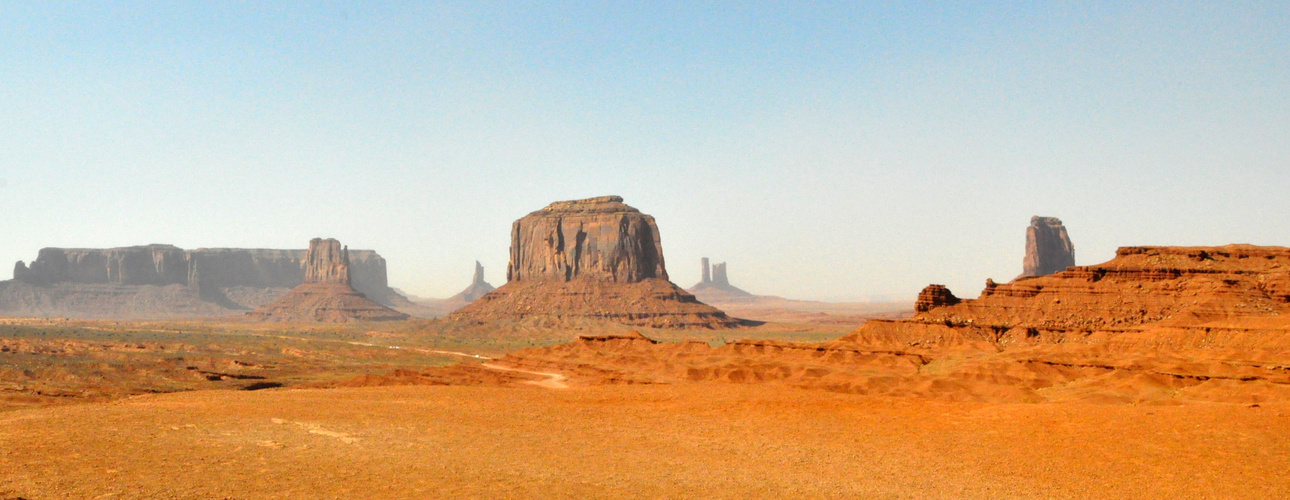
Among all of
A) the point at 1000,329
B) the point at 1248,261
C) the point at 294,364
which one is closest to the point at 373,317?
the point at 294,364

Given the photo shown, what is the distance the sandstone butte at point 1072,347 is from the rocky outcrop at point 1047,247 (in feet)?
375

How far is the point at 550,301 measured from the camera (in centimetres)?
15312

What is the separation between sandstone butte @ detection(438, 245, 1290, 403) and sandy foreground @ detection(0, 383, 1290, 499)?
8439 mm

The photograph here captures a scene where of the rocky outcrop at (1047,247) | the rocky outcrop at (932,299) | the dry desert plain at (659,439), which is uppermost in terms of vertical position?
the rocky outcrop at (1047,247)

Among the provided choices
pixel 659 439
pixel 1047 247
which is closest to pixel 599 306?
pixel 1047 247

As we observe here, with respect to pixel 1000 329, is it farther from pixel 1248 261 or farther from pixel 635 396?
pixel 635 396

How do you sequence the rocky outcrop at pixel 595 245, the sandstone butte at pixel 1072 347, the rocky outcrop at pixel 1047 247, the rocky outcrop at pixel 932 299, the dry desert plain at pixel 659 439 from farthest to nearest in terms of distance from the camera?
the rocky outcrop at pixel 1047 247, the rocky outcrop at pixel 595 245, the rocky outcrop at pixel 932 299, the sandstone butte at pixel 1072 347, the dry desert plain at pixel 659 439

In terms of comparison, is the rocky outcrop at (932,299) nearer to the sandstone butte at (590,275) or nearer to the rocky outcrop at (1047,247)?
the sandstone butte at (590,275)

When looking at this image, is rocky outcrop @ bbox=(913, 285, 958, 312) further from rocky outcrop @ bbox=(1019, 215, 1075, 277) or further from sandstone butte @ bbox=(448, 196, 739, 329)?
rocky outcrop @ bbox=(1019, 215, 1075, 277)

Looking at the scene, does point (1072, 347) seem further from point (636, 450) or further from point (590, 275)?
point (590, 275)

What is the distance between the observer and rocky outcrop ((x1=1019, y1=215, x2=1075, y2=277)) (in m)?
176

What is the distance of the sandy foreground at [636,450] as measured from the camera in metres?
23.3

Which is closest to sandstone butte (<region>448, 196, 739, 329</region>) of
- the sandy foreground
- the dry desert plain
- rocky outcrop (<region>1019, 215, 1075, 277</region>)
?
rocky outcrop (<region>1019, 215, 1075, 277</region>)

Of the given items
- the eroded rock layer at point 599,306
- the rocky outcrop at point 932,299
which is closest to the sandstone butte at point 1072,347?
the rocky outcrop at point 932,299
